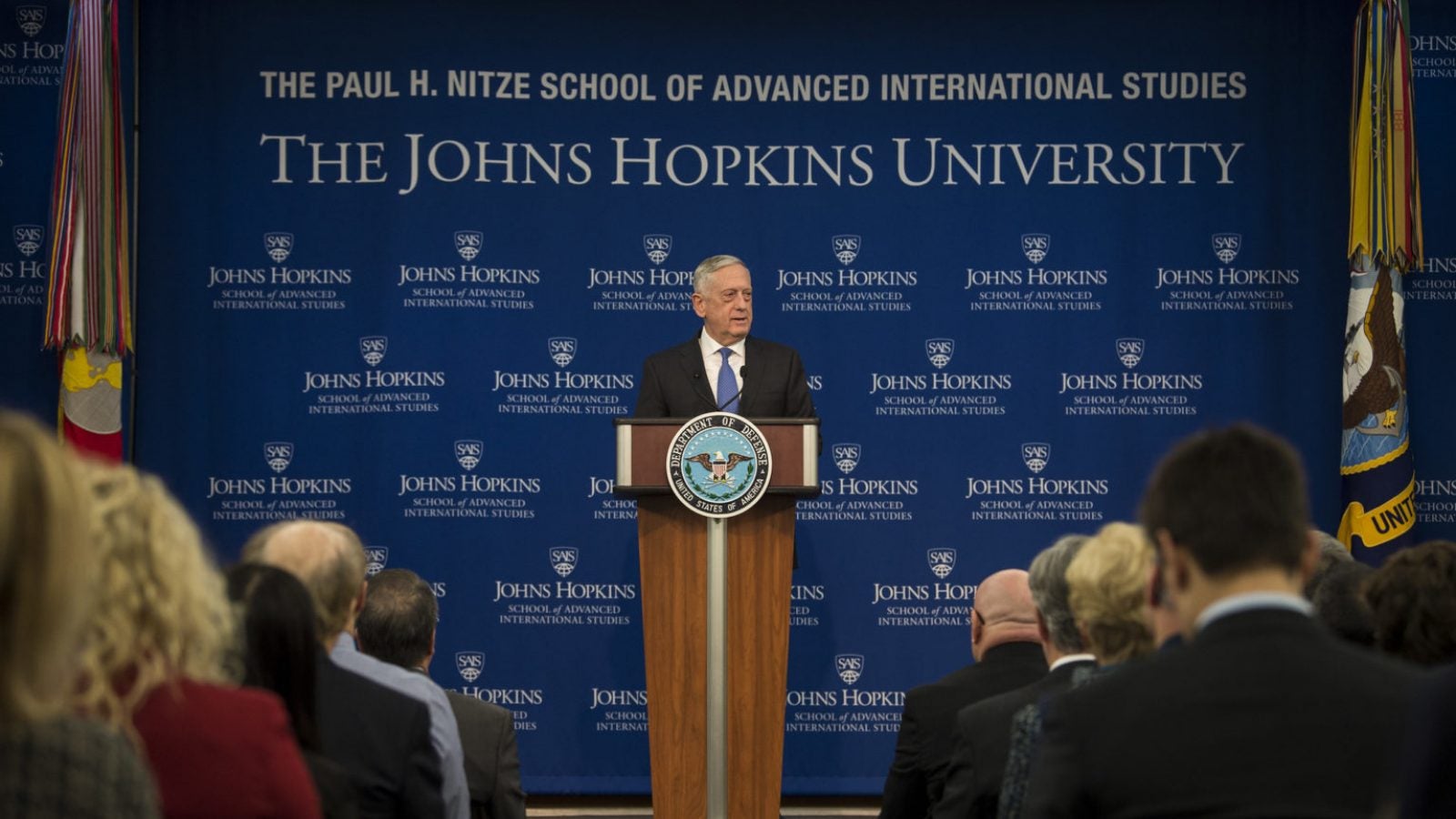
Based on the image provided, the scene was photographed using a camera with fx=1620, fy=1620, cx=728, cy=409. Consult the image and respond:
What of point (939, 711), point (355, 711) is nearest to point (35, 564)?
point (355, 711)

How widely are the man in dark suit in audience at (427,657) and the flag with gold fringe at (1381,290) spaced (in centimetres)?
406

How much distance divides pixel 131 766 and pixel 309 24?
20.0 ft

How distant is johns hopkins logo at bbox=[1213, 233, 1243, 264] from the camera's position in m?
6.87

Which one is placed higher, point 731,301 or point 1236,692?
point 731,301

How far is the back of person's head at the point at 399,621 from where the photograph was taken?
3.64 meters

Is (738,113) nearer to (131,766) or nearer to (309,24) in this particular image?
(309,24)

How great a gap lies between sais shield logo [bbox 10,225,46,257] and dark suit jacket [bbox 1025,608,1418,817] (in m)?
6.23

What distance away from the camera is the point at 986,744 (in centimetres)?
306

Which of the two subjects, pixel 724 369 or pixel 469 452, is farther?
pixel 469 452

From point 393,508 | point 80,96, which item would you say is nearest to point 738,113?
point 393,508

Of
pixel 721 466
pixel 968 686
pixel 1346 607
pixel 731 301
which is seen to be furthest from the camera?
pixel 731 301

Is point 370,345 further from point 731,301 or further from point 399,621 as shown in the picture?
point 399,621

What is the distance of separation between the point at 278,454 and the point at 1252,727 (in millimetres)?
5747

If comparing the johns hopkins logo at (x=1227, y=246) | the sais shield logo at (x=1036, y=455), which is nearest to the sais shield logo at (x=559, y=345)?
the sais shield logo at (x=1036, y=455)
